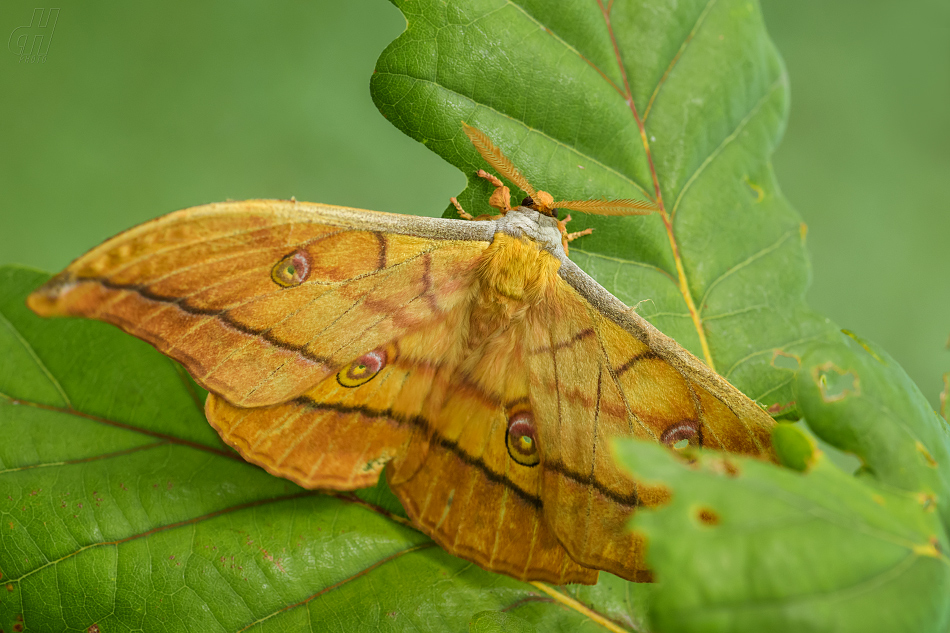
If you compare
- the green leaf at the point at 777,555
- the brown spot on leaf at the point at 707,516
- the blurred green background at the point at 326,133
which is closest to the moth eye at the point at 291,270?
the green leaf at the point at 777,555

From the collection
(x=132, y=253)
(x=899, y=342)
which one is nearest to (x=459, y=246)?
(x=132, y=253)

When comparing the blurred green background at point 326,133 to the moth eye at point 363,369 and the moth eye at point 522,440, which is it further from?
the moth eye at point 522,440

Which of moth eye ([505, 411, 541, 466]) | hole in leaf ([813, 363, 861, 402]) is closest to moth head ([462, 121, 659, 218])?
moth eye ([505, 411, 541, 466])

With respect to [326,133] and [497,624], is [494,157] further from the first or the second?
[326,133]

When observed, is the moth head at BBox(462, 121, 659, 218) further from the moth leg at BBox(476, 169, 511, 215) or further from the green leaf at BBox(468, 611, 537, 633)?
the green leaf at BBox(468, 611, 537, 633)

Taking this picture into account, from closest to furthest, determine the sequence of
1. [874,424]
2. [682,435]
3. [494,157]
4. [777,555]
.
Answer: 1. [777,555]
2. [874,424]
3. [682,435]
4. [494,157]

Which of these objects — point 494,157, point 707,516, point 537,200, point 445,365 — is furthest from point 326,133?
point 707,516
